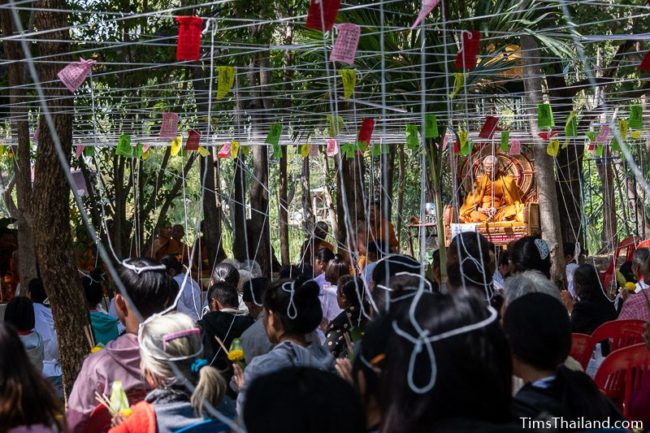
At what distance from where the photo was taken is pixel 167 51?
12102mm

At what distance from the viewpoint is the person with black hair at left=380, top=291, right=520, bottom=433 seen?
2018 mm

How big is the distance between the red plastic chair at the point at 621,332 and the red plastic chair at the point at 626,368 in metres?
0.56

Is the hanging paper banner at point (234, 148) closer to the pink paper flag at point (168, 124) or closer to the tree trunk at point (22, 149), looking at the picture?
the tree trunk at point (22, 149)

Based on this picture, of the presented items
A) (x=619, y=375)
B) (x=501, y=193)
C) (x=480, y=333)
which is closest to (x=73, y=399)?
(x=480, y=333)

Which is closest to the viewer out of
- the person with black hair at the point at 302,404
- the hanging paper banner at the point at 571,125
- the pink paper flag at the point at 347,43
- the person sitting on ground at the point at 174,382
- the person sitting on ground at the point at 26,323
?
the person with black hair at the point at 302,404

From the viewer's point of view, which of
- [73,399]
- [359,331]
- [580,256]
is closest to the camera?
[73,399]

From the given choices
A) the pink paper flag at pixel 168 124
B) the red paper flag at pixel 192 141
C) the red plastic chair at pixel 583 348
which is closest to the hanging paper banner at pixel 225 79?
the pink paper flag at pixel 168 124

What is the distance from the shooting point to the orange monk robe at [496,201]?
16297mm

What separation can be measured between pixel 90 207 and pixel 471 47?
9.55 metres

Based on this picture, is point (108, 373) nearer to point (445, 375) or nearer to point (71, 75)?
point (445, 375)

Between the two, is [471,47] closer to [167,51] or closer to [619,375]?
[619,375]

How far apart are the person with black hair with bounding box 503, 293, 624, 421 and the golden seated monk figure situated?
13179mm

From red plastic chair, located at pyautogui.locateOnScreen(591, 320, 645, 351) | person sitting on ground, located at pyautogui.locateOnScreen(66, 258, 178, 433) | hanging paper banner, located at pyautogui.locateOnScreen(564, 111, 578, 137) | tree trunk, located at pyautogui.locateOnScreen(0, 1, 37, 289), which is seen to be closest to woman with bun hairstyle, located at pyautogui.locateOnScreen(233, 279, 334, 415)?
person sitting on ground, located at pyautogui.locateOnScreen(66, 258, 178, 433)

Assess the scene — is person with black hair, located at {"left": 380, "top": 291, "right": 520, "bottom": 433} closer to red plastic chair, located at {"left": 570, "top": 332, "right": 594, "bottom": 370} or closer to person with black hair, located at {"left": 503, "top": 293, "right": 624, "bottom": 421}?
person with black hair, located at {"left": 503, "top": 293, "right": 624, "bottom": 421}
